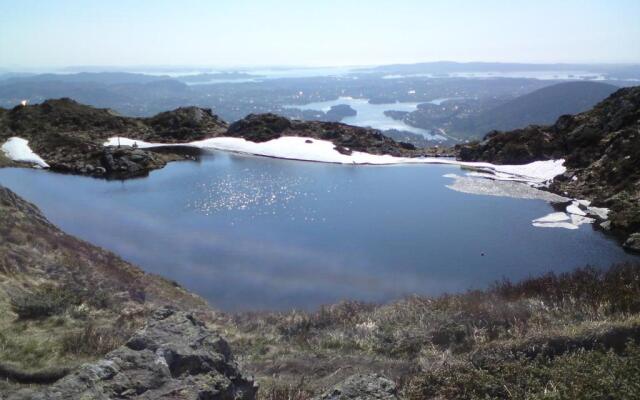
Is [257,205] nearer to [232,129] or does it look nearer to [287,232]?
[287,232]

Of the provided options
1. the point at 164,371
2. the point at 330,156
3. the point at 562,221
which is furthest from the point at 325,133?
the point at 164,371

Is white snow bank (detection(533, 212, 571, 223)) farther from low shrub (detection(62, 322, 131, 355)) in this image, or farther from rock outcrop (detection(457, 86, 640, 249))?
low shrub (detection(62, 322, 131, 355))

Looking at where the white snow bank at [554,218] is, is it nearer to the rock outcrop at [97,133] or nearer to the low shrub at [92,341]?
the low shrub at [92,341]

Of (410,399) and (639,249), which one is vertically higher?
(410,399)

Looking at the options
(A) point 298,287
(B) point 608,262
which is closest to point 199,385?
(A) point 298,287

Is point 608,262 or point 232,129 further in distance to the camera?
point 232,129

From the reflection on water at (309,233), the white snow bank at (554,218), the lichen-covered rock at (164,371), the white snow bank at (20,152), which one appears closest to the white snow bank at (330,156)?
the reflection on water at (309,233)
